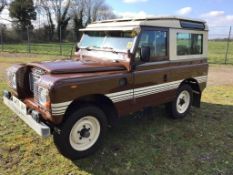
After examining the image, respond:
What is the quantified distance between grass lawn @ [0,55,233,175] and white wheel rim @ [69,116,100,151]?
0.25 metres

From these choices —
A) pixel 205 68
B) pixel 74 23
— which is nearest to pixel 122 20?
pixel 205 68

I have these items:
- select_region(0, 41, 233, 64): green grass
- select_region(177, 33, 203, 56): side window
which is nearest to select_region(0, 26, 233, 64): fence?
select_region(0, 41, 233, 64): green grass

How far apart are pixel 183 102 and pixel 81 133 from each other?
307 cm

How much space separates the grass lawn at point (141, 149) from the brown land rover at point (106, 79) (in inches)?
12.8

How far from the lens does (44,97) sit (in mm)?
3840

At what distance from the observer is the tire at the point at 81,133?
13.0ft

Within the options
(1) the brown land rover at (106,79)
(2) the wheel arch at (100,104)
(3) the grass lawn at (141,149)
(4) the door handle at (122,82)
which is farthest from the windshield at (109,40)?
(3) the grass lawn at (141,149)

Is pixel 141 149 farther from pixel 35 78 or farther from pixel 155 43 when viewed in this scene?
pixel 35 78

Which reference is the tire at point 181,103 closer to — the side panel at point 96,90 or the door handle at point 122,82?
the side panel at point 96,90

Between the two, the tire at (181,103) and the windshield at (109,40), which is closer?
the windshield at (109,40)

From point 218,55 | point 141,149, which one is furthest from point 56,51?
point 141,149

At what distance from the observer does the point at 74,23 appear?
5141 centimetres

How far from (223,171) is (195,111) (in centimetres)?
284

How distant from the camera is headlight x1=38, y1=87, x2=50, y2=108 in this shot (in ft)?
12.3
